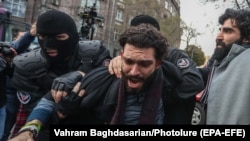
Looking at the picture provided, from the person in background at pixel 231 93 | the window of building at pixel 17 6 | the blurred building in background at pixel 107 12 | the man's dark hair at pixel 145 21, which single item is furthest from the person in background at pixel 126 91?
the window of building at pixel 17 6

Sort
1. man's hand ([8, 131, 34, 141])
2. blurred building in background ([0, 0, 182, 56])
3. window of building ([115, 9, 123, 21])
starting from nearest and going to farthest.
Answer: man's hand ([8, 131, 34, 141])
blurred building in background ([0, 0, 182, 56])
window of building ([115, 9, 123, 21])

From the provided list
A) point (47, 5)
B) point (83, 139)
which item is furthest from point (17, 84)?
point (47, 5)

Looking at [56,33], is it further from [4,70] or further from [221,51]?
[221,51]

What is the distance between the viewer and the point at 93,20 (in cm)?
1200

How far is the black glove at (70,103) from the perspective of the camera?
6.64ft

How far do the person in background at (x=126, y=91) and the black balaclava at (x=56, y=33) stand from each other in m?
0.71

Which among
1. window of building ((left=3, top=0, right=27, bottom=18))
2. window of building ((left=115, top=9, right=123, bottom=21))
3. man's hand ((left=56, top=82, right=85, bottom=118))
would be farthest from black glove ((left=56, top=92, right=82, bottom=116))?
window of building ((left=115, top=9, right=123, bottom=21))

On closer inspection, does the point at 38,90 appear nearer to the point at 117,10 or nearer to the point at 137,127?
the point at 137,127

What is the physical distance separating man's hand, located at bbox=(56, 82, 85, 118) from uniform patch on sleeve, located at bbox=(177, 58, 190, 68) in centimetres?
63

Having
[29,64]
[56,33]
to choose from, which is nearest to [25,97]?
[29,64]

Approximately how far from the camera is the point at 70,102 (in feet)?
6.64

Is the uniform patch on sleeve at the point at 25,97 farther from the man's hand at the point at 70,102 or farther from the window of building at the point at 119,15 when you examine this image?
the window of building at the point at 119,15

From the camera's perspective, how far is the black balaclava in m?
2.79

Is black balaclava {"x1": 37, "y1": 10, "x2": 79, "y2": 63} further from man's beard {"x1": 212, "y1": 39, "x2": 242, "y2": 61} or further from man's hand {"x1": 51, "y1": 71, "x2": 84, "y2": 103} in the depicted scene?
man's beard {"x1": 212, "y1": 39, "x2": 242, "y2": 61}
